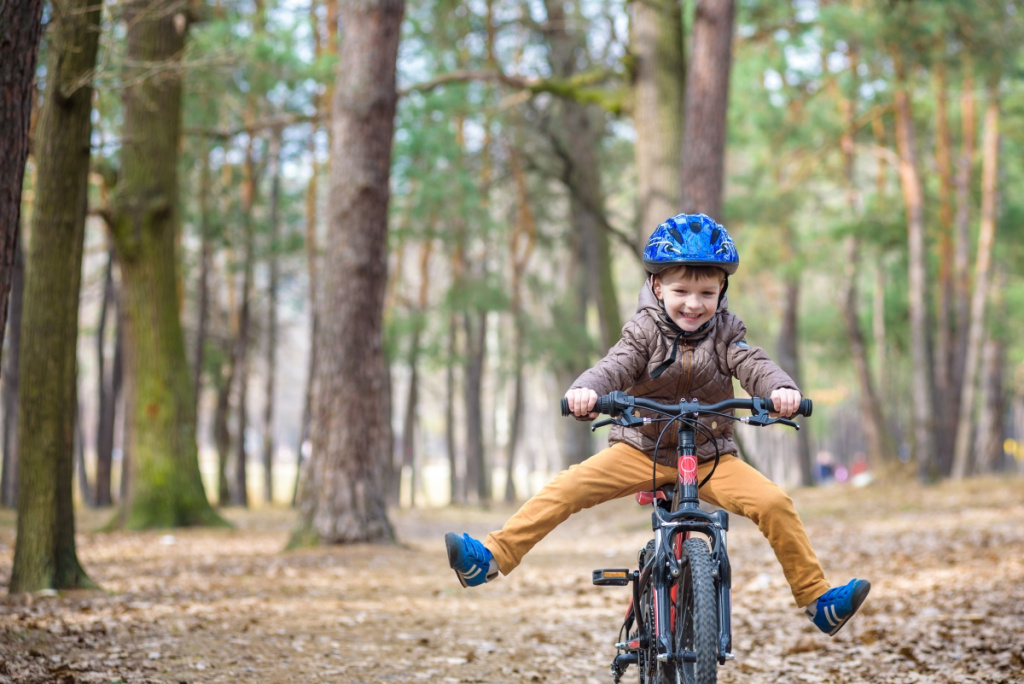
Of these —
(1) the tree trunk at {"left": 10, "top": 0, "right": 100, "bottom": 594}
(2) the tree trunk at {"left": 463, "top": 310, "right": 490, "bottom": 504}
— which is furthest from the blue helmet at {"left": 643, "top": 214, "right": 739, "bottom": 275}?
(2) the tree trunk at {"left": 463, "top": 310, "right": 490, "bottom": 504}

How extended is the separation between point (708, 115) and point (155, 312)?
8.14 meters

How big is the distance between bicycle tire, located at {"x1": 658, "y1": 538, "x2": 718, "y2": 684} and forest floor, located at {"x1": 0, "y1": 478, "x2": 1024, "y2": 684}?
1.93 meters

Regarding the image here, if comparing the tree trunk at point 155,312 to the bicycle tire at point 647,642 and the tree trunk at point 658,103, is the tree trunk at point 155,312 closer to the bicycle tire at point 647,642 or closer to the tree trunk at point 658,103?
Result: the tree trunk at point 658,103

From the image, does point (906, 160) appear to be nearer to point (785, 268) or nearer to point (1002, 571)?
point (785, 268)

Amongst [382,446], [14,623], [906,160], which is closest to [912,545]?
[382,446]

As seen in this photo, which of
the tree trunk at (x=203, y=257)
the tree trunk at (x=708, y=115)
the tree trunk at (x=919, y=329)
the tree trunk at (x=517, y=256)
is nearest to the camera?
the tree trunk at (x=708, y=115)

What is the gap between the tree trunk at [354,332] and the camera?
36.0 ft

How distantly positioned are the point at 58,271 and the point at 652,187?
29.6 feet

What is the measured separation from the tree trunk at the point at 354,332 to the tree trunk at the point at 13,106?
659cm

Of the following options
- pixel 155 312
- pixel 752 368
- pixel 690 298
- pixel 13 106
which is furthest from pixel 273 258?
pixel 752 368

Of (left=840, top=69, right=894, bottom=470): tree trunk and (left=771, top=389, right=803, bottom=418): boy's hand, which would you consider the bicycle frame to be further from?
(left=840, top=69, right=894, bottom=470): tree trunk

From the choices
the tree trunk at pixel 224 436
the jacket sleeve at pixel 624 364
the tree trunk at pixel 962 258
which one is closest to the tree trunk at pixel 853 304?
the tree trunk at pixel 962 258

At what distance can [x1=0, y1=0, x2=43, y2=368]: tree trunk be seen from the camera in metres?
4.18

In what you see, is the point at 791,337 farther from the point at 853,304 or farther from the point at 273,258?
the point at 273,258
